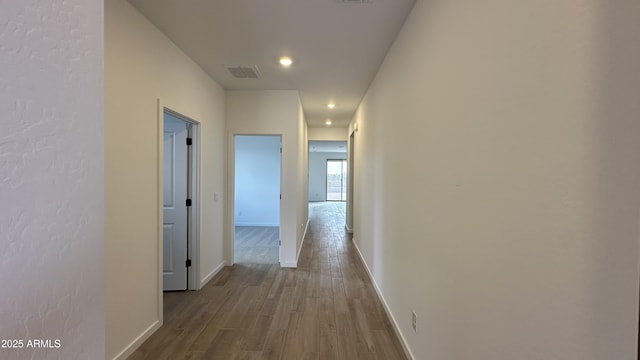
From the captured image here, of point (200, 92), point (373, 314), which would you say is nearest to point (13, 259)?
point (373, 314)

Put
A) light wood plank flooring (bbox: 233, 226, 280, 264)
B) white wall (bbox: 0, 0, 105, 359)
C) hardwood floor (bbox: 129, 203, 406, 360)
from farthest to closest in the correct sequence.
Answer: light wood plank flooring (bbox: 233, 226, 280, 264), hardwood floor (bbox: 129, 203, 406, 360), white wall (bbox: 0, 0, 105, 359)

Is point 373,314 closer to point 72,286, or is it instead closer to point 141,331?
point 141,331

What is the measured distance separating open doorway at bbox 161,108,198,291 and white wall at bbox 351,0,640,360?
2702 mm

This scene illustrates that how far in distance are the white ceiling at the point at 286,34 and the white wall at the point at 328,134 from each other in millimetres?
4053

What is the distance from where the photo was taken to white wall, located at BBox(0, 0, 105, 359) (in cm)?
49

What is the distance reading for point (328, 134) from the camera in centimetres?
803

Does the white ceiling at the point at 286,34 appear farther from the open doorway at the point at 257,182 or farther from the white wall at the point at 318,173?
the white wall at the point at 318,173

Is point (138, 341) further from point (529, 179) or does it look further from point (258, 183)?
point (258, 183)

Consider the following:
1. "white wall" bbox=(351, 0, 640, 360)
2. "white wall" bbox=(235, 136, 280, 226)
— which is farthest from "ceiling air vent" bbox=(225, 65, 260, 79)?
"white wall" bbox=(235, 136, 280, 226)

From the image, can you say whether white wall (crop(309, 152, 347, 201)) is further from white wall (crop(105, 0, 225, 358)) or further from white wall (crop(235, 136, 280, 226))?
white wall (crop(105, 0, 225, 358))

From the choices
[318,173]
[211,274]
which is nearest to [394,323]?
[211,274]

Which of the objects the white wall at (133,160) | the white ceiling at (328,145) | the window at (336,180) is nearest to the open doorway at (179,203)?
the white wall at (133,160)

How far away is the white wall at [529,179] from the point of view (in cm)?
65

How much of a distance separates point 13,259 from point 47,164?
0.18 m
